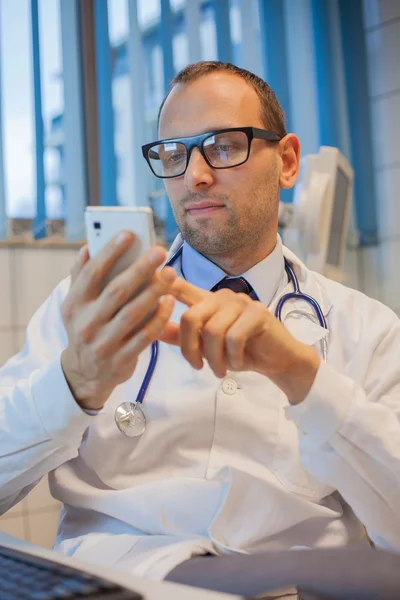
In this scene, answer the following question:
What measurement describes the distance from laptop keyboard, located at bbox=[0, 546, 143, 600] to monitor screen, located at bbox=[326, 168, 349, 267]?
1695 millimetres

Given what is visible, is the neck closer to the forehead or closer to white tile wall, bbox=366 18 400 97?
the forehead

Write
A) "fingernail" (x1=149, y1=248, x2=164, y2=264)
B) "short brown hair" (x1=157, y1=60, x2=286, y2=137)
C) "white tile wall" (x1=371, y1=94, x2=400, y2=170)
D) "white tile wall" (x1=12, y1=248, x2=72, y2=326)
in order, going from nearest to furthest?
"fingernail" (x1=149, y1=248, x2=164, y2=264) → "short brown hair" (x1=157, y1=60, x2=286, y2=137) → "white tile wall" (x1=12, y1=248, x2=72, y2=326) → "white tile wall" (x1=371, y1=94, x2=400, y2=170)

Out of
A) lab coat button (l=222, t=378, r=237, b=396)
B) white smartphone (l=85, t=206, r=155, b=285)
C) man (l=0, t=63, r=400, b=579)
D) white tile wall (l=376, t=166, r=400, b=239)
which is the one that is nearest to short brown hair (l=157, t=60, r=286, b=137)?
man (l=0, t=63, r=400, b=579)

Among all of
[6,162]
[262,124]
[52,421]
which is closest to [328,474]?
[52,421]

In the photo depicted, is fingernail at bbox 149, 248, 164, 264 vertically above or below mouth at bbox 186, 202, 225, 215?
below

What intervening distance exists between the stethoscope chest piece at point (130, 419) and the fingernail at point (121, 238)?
0.45 meters

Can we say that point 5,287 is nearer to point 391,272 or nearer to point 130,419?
point 130,419

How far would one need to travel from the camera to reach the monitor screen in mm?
2195

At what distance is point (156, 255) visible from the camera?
2.45ft

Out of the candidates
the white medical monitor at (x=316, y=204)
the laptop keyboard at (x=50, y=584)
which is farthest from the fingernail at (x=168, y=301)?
the white medical monitor at (x=316, y=204)

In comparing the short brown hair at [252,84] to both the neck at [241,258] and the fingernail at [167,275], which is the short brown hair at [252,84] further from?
the fingernail at [167,275]

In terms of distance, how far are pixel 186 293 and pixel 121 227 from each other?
0.17m

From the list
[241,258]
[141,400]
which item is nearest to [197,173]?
[241,258]

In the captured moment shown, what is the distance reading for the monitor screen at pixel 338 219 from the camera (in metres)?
2.20
